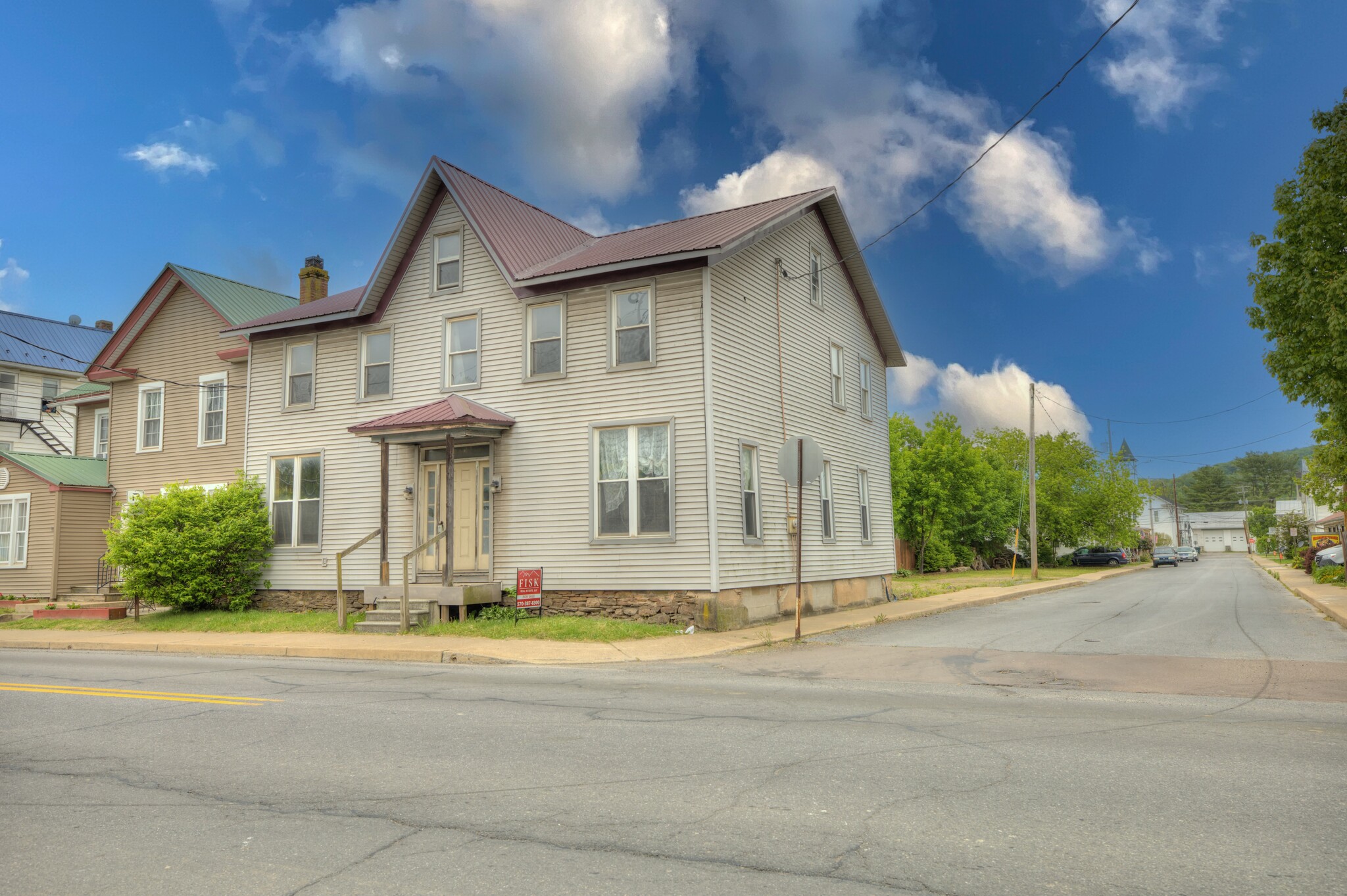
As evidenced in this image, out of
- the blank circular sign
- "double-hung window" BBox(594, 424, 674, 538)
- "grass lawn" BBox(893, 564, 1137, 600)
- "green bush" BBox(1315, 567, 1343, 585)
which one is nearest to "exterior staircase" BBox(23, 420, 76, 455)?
"double-hung window" BBox(594, 424, 674, 538)

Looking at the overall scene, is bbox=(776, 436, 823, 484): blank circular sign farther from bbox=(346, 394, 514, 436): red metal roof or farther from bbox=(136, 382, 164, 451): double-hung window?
bbox=(136, 382, 164, 451): double-hung window

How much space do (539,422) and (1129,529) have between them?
55.0 m

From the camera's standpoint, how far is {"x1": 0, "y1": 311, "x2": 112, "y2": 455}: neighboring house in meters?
38.1

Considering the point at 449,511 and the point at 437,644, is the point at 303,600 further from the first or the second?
the point at 437,644

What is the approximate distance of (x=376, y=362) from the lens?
68.8 ft

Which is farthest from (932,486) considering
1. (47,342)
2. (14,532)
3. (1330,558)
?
(47,342)

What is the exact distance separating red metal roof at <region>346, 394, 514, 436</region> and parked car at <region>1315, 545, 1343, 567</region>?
3069 cm

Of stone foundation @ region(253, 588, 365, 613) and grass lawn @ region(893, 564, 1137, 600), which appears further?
grass lawn @ region(893, 564, 1137, 600)

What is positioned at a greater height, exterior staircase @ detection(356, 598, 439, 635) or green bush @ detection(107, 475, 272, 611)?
green bush @ detection(107, 475, 272, 611)

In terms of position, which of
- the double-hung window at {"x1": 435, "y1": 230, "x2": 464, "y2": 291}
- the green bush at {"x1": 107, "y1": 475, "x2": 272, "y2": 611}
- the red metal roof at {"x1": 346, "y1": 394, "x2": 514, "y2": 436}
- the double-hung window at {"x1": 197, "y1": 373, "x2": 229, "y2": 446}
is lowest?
the green bush at {"x1": 107, "y1": 475, "x2": 272, "y2": 611}

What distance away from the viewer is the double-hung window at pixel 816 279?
22047 mm

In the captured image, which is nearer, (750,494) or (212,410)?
(750,494)

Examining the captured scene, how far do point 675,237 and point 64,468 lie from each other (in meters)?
20.5

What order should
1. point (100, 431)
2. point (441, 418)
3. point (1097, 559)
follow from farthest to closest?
point (1097, 559) → point (100, 431) → point (441, 418)
